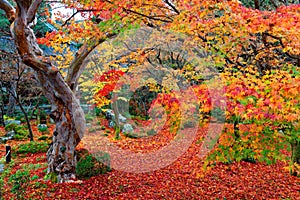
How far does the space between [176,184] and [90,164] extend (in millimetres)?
2547

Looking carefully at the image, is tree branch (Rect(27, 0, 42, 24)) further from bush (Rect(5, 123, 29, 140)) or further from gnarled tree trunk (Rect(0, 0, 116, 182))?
bush (Rect(5, 123, 29, 140))

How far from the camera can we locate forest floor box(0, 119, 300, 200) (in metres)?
5.82

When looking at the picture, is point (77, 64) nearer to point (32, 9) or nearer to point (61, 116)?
point (61, 116)

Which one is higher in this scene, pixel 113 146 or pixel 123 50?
pixel 123 50

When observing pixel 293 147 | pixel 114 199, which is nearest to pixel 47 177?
pixel 114 199

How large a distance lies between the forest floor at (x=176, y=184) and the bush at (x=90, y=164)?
0.18 metres

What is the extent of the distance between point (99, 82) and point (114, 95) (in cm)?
135

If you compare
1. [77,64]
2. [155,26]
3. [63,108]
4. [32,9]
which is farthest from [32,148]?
[155,26]

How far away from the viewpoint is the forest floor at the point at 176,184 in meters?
5.82

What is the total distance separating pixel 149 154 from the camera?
10.5 m

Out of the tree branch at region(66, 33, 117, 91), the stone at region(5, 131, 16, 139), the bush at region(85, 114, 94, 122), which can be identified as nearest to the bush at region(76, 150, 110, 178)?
the tree branch at region(66, 33, 117, 91)

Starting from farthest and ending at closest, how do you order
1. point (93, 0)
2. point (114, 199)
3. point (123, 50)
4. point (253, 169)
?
point (123, 50) → point (253, 169) → point (114, 199) → point (93, 0)

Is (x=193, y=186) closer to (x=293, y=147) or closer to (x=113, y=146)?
(x=293, y=147)

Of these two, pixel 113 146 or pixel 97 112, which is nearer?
pixel 113 146
